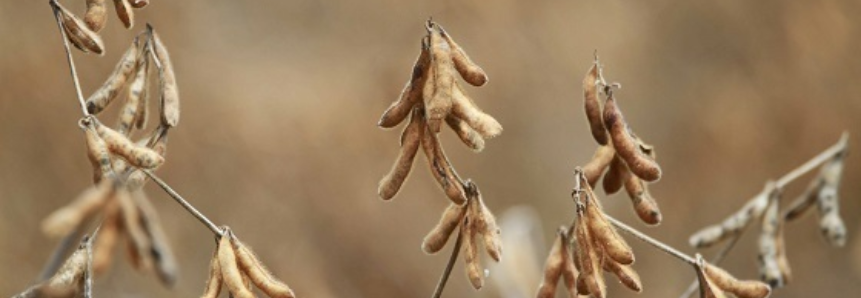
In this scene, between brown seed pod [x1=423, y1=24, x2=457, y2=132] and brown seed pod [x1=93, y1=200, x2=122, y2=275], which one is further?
brown seed pod [x1=423, y1=24, x2=457, y2=132]


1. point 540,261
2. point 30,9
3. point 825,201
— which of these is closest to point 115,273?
point 30,9

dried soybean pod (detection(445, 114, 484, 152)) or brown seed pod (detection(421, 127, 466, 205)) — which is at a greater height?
dried soybean pod (detection(445, 114, 484, 152))

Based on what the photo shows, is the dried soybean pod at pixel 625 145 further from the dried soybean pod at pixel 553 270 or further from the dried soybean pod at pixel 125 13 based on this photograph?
the dried soybean pod at pixel 125 13

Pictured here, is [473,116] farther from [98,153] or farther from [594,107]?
[98,153]

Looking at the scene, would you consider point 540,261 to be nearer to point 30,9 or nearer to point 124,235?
point 30,9

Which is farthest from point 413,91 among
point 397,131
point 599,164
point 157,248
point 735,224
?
point 397,131

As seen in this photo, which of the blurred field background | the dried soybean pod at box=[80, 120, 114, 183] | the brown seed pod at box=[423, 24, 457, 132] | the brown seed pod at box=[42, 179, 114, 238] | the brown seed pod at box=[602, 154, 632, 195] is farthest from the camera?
the blurred field background

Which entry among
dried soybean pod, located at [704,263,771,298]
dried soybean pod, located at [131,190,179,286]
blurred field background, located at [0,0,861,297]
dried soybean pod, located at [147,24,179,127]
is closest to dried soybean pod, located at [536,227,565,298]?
dried soybean pod, located at [704,263,771,298]

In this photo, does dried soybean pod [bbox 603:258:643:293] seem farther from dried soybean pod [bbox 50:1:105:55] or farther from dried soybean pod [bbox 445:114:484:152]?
dried soybean pod [bbox 50:1:105:55]
